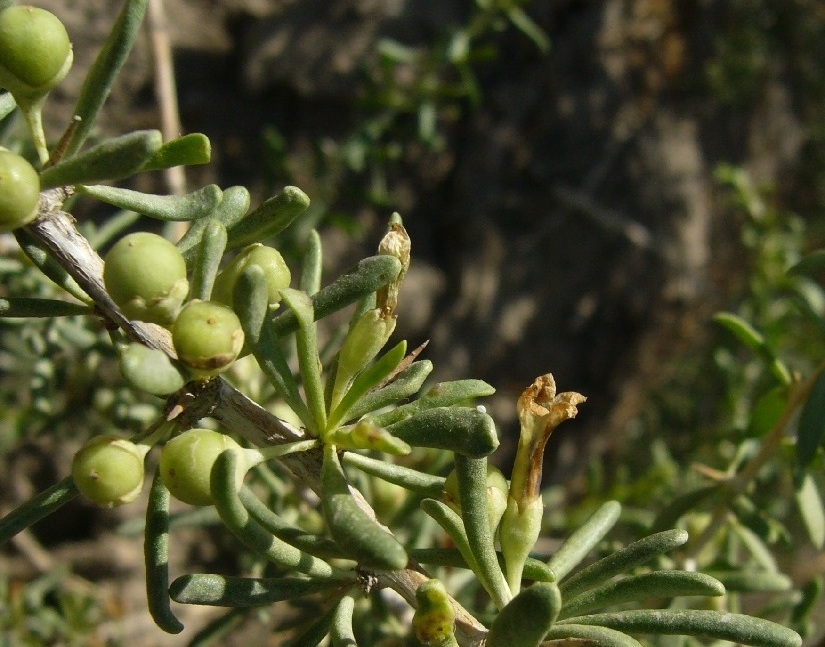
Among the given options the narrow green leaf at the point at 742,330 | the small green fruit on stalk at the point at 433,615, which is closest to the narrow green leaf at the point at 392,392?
the small green fruit on stalk at the point at 433,615

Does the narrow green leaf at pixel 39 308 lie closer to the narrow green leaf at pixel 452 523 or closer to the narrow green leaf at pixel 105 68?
the narrow green leaf at pixel 105 68

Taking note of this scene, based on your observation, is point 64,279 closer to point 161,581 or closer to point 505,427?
point 161,581

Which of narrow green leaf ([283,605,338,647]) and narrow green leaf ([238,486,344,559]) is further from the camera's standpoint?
narrow green leaf ([283,605,338,647])

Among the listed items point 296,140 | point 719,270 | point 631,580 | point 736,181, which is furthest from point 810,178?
point 631,580

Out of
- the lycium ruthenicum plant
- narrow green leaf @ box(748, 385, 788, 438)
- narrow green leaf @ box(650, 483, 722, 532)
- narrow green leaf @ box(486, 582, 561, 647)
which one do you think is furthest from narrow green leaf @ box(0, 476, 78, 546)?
narrow green leaf @ box(748, 385, 788, 438)

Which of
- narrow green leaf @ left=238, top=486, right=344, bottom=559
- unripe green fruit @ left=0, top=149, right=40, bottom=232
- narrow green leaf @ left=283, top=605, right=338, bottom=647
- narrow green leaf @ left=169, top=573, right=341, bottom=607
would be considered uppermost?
unripe green fruit @ left=0, top=149, right=40, bottom=232

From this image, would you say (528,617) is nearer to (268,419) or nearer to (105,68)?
(268,419)

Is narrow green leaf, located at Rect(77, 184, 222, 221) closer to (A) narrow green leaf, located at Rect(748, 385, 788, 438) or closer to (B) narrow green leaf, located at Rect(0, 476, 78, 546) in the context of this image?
(B) narrow green leaf, located at Rect(0, 476, 78, 546)
